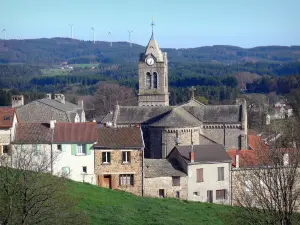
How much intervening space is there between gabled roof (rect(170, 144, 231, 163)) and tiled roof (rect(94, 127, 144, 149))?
4007 millimetres

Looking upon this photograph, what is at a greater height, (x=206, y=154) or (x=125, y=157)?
(x=125, y=157)

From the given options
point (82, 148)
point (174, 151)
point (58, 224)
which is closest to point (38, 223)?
point (58, 224)

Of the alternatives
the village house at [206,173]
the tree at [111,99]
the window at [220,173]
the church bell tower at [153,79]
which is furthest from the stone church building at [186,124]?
the tree at [111,99]

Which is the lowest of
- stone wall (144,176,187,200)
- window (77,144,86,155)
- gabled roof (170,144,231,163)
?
stone wall (144,176,187,200)

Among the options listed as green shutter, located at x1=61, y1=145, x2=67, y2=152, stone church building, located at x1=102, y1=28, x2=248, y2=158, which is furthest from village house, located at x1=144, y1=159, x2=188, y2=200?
stone church building, located at x1=102, y1=28, x2=248, y2=158

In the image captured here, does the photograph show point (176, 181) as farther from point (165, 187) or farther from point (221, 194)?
point (221, 194)

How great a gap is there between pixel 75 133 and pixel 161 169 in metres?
6.04

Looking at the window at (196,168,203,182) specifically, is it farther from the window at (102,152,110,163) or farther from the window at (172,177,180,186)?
the window at (102,152,110,163)

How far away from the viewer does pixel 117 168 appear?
4216 cm

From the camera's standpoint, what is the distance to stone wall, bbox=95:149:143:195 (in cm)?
4222

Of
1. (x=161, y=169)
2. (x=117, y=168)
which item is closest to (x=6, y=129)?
(x=117, y=168)

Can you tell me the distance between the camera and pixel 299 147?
28703mm

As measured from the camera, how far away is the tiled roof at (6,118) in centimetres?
4177

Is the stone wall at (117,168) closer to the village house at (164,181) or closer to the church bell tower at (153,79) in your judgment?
the village house at (164,181)
